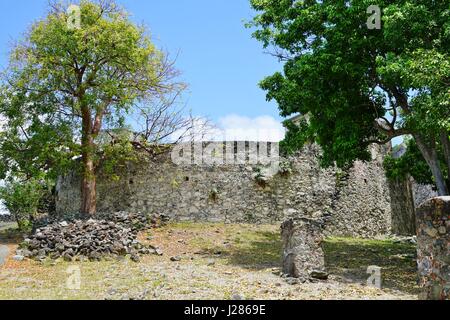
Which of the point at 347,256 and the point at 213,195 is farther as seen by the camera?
the point at 213,195

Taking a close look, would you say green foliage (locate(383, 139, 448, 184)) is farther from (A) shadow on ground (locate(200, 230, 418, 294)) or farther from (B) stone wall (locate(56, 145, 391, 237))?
(B) stone wall (locate(56, 145, 391, 237))

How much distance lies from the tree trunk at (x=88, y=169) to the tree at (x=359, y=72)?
7.03 m

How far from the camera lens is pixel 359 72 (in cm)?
1117

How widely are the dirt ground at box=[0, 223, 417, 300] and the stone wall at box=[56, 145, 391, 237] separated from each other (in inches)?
54.1

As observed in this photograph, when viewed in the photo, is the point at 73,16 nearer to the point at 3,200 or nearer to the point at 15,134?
the point at 15,134

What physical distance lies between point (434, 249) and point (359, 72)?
17.0 feet

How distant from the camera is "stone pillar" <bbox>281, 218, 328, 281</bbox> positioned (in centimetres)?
991

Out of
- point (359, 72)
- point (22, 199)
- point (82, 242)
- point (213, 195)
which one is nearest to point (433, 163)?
point (359, 72)

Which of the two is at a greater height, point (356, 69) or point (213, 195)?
point (356, 69)

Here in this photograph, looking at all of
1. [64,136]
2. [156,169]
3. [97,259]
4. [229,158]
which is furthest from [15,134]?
[229,158]

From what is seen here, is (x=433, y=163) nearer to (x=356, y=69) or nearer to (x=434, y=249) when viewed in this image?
(x=356, y=69)

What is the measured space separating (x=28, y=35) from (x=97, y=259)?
9.30 metres

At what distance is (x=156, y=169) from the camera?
60.8 feet

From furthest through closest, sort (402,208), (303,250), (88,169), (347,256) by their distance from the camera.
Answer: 1. (402,208)
2. (88,169)
3. (347,256)
4. (303,250)
